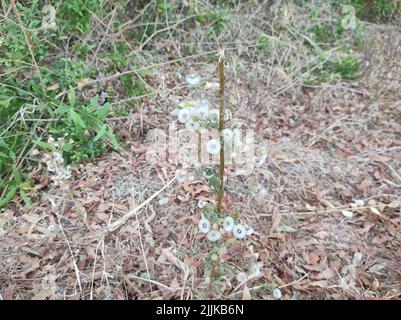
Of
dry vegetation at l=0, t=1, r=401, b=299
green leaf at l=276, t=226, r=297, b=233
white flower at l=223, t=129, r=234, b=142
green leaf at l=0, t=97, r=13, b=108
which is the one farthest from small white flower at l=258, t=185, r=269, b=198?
green leaf at l=0, t=97, r=13, b=108

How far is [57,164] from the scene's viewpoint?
1.90 m

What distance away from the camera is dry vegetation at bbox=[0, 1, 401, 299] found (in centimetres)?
170

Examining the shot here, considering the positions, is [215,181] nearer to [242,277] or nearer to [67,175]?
[242,277]

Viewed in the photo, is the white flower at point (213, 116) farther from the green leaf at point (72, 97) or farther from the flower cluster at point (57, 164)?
the green leaf at point (72, 97)

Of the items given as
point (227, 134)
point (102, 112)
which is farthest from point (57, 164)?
point (227, 134)

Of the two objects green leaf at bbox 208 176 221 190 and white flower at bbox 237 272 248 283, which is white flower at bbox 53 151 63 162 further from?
white flower at bbox 237 272 248 283

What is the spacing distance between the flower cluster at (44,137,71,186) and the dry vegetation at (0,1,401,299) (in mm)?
124

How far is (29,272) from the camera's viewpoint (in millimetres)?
1701

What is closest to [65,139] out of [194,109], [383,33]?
[194,109]

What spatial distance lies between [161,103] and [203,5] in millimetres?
1021

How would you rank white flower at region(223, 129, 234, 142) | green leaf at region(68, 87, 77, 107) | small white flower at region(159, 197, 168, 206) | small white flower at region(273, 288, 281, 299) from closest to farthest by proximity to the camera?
1. white flower at region(223, 129, 234, 142)
2. small white flower at region(273, 288, 281, 299)
3. small white flower at region(159, 197, 168, 206)
4. green leaf at region(68, 87, 77, 107)

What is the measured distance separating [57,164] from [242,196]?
986mm

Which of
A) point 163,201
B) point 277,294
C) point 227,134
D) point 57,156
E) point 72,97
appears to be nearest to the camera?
point 227,134

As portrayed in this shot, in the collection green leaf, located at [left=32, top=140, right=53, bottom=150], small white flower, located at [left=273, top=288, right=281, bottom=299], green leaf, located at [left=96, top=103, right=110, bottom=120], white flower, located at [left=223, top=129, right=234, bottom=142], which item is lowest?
small white flower, located at [left=273, top=288, right=281, bottom=299]
